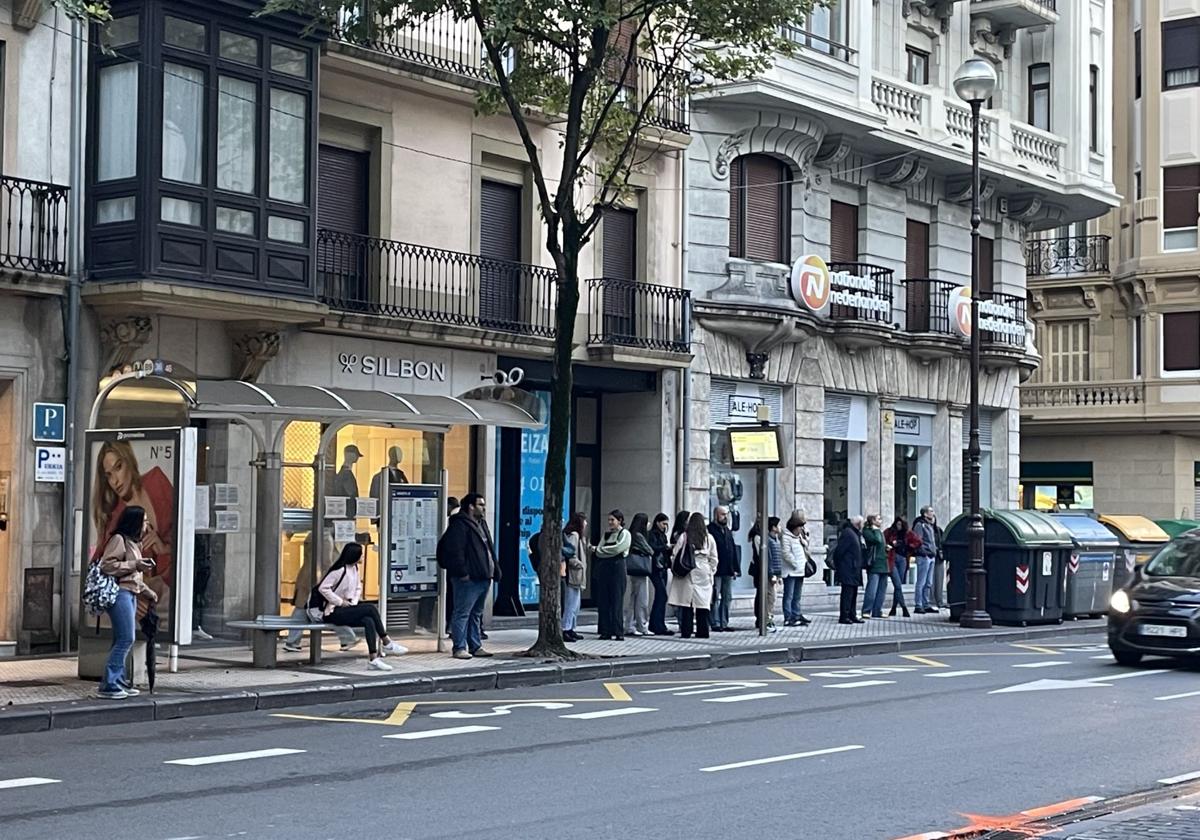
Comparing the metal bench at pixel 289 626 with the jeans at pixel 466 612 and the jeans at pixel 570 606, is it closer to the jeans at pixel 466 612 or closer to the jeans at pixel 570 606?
the jeans at pixel 466 612

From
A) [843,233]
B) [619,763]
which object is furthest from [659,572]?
[619,763]

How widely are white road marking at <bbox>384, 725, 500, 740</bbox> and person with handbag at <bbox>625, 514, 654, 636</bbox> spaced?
8.25 meters

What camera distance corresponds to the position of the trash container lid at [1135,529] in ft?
101

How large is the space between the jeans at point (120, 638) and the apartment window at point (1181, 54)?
35.1 metres

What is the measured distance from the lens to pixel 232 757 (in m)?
12.0

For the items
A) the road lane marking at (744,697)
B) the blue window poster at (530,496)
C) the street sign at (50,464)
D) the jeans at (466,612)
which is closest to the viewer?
the road lane marking at (744,697)

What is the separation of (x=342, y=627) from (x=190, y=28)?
7.11m

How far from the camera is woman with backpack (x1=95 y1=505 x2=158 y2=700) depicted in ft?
48.9

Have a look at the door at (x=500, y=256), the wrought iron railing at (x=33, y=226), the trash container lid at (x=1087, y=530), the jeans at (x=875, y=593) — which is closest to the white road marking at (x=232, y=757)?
the wrought iron railing at (x=33, y=226)

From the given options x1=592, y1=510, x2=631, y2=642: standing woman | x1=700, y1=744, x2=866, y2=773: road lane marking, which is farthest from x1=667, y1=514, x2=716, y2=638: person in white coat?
x1=700, y1=744, x2=866, y2=773: road lane marking

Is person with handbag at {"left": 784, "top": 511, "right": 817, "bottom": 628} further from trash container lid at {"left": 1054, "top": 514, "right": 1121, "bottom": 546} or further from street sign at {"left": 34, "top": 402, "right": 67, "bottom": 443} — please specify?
street sign at {"left": 34, "top": 402, "right": 67, "bottom": 443}

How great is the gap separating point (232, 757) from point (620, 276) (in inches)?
638

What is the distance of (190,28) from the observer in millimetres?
19375

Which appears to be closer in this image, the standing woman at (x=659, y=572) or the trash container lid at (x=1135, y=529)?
the standing woman at (x=659, y=572)
